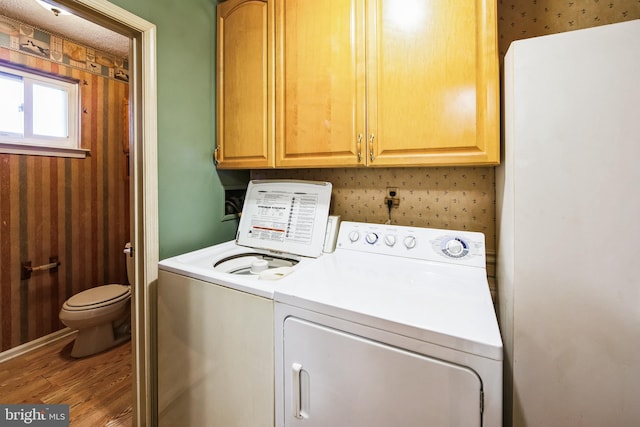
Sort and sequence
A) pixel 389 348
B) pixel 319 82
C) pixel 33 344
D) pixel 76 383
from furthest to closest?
pixel 33 344, pixel 76 383, pixel 319 82, pixel 389 348

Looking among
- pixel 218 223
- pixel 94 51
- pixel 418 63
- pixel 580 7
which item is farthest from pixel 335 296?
pixel 94 51

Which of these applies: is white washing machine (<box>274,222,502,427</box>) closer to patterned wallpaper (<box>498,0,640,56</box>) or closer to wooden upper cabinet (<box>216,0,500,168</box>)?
wooden upper cabinet (<box>216,0,500,168</box>)

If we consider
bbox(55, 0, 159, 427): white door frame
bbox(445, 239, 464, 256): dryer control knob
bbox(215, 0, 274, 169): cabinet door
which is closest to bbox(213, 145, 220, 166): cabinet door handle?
bbox(215, 0, 274, 169): cabinet door

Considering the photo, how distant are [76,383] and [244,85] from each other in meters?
2.26

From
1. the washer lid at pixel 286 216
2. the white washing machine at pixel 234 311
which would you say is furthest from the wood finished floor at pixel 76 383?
the washer lid at pixel 286 216

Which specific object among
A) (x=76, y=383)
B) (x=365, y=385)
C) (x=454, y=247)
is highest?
(x=454, y=247)

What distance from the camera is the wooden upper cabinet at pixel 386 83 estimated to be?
39.4 inches

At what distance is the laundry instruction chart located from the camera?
1.49 m

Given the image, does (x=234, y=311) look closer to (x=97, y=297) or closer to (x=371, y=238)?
(x=371, y=238)

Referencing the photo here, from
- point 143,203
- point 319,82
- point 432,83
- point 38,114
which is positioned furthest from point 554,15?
point 38,114

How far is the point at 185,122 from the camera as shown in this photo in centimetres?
148

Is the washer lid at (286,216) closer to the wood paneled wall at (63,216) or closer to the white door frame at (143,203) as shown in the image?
the white door frame at (143,203)

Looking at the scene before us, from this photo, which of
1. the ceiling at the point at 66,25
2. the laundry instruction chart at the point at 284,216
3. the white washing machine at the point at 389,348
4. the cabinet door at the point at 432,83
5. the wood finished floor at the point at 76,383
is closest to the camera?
the white washing machine at the point at 389,348

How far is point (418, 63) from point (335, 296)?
3.14 feet
